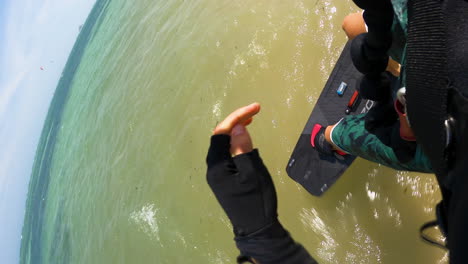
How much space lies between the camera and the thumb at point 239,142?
88 cm

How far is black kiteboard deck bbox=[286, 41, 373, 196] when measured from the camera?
156 centimetres

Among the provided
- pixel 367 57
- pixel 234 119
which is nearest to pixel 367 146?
pixel 367 57

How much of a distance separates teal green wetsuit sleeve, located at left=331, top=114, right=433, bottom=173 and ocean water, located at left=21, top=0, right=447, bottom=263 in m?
0.32

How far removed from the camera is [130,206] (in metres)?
2.44

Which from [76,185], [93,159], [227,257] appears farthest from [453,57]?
[76,185]

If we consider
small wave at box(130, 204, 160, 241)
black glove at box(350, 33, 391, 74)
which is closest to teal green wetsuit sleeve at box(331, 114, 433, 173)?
black glove at box(350, 33, 391, 74)

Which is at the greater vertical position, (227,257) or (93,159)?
(93,159)

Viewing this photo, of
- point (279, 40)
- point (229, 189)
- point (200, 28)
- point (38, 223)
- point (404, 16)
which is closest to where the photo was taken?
point (404, 16)

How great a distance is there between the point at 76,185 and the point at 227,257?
6.91 ft

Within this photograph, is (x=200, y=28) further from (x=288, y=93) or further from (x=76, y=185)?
(x=76, y=185)

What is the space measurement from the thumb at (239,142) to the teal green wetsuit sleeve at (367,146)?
0.43m

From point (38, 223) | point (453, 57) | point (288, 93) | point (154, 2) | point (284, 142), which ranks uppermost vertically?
point (154, 2)

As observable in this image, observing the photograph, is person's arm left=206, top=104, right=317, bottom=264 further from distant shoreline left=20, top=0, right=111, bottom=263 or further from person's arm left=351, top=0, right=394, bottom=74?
distant shoreline left=20, top=0, right=111, bottom=263

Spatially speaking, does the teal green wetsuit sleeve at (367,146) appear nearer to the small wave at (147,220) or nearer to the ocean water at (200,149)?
the ocean water at (200,149)
